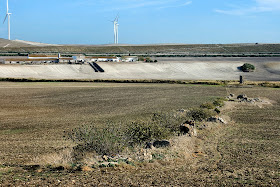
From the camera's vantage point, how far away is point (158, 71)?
267 ft

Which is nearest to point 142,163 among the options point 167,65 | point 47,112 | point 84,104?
point 47,112

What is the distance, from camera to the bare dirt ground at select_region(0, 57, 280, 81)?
7138 cm

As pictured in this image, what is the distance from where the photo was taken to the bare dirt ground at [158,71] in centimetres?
7138

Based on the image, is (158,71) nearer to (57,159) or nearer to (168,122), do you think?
(168,122)

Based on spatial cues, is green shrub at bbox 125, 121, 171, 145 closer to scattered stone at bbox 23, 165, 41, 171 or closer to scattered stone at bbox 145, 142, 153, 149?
scattered stone at bbox 145, 142, 153, 149

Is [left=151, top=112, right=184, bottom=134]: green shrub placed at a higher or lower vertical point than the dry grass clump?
higher

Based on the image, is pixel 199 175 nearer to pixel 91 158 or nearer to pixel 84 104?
pixel 91 158

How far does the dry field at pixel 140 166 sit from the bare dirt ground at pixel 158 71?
33.3m

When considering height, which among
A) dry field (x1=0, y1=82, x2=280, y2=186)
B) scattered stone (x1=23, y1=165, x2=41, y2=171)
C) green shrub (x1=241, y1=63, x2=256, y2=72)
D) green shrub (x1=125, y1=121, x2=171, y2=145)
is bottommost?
dry field (x1=0, y1=82, x2=280, y2=186)

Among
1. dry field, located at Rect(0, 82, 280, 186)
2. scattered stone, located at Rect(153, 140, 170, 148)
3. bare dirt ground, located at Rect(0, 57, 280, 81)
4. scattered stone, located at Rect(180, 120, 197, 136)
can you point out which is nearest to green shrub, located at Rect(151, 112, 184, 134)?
scattered stone, located at Rect(180, 120, 197, 136)

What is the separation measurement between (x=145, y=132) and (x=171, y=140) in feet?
4.24

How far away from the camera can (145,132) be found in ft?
56.8

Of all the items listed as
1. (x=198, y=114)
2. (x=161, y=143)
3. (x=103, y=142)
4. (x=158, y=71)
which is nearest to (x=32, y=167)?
(x=103, y=142)

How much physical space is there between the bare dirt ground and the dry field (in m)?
33.3
